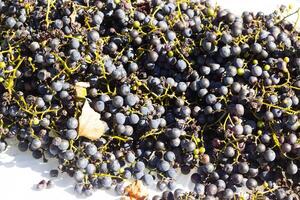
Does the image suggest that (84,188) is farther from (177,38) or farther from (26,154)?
(177,38)

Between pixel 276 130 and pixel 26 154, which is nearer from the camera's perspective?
pixel 276 130

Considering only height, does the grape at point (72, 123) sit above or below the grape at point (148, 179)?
above

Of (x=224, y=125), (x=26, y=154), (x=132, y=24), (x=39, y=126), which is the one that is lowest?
(x=26, y=154)

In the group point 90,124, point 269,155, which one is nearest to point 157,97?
point 90,124

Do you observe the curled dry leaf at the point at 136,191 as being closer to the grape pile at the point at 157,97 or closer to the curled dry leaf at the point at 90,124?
the grape pile at the point at 157,97

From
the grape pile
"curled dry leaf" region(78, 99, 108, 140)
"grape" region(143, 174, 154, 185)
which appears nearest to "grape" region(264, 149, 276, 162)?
the grape pile

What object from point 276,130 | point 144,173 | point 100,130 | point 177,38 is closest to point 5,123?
point 100,130

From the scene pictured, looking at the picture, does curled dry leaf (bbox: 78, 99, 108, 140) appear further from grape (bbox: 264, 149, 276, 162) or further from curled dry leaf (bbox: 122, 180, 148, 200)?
grape (bbox: 264, 149, 276, 162)

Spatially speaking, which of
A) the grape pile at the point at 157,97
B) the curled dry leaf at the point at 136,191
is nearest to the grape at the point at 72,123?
the grape pile at the point at 157,97
